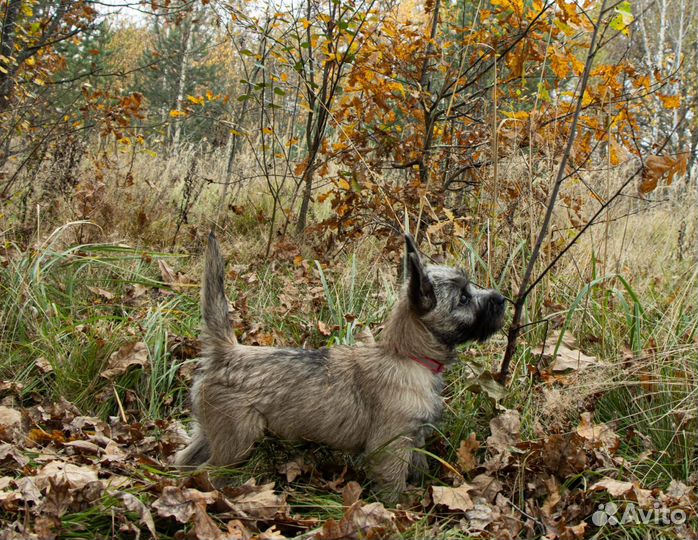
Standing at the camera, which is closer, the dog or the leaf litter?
the leaf litter

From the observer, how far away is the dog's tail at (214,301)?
9.60 ft

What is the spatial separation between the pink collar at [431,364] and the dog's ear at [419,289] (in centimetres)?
25

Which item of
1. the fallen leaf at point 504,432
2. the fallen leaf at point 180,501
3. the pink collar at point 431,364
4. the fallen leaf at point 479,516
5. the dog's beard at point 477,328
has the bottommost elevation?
the fallen leaf at point 180,501

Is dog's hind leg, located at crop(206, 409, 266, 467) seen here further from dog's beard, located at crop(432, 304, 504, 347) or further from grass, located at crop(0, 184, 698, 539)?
dog's beard, located at crop(432, 304, 504, 347)

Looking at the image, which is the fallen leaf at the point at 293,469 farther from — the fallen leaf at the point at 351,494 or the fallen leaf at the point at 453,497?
the fallen leaf at the point at 453,497

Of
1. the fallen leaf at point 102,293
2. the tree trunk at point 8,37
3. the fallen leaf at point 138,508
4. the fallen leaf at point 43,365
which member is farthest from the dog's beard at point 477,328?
the tree trunk at point 8,37

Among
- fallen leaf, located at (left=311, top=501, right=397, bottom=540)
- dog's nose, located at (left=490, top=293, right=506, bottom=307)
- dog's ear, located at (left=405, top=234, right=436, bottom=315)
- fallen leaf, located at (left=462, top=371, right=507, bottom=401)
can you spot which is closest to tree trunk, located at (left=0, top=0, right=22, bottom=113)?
dog's ear, located at (left=405, top=234, right=436, bottom=315)

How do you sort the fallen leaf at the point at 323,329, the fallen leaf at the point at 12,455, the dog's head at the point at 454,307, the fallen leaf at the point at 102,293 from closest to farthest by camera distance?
the fallen leaf at the point at 12,455 → the dog's head at the point at 454,307 → the fallen leaf at the point at 323,329 → the fallen leaf at the point at 102,293

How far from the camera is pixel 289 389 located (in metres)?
3.04

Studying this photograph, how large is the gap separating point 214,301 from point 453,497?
1.53 metres

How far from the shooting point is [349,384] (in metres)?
3.15

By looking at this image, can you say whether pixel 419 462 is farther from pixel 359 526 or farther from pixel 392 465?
pixel 359 526

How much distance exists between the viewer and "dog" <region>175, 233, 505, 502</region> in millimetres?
2980
